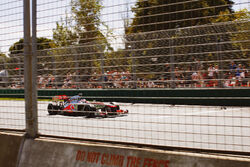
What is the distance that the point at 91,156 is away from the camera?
355 cm

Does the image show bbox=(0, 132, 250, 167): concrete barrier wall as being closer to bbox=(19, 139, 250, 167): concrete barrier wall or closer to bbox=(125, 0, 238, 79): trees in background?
bbox=(19, 139, 250, 167): concrete barrier wall

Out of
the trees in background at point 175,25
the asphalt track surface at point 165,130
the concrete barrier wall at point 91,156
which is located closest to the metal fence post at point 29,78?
the asphalt track surface at point 165,130

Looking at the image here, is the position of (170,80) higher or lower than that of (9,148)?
higher

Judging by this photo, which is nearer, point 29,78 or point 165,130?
point 29,78

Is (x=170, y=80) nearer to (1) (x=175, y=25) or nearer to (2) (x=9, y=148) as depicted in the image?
(1) (x=175, y=25)

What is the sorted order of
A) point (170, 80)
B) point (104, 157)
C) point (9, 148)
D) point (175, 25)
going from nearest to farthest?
point (104, 157)
point (170, 80)
point (9, 148)
point (175, 25)

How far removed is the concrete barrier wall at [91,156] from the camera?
9.62ft

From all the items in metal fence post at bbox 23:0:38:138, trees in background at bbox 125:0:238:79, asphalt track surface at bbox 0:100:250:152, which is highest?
trees in background at bbox 125:0:238:79

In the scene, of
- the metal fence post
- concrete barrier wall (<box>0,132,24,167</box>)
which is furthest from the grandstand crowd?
concrete barrier wall (<box>0,132,24,167</box>)

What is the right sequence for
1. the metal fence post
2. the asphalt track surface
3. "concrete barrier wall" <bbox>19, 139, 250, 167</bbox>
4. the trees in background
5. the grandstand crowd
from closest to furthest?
"concrete barrier wall" <bbox>19, 139, 250, 167</bbox>
the trees in background
the grandstand crowd
the asphalt track surface
the metal fence post

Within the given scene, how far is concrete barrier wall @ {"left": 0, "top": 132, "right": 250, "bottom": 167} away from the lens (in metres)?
2.93

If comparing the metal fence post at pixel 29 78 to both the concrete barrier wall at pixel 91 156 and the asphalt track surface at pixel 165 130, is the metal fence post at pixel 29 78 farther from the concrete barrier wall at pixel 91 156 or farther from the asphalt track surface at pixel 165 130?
the concrete barrier wall at pixel 91 156

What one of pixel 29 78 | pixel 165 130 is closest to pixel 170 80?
pixel 29 78

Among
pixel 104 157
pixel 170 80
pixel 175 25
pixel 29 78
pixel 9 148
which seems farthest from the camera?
pixel 175 25
